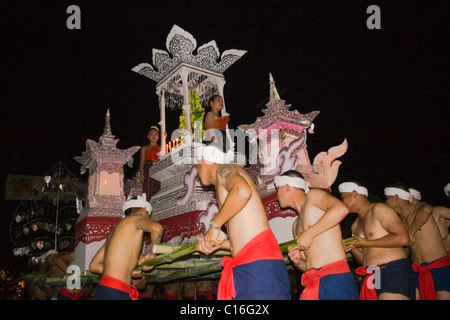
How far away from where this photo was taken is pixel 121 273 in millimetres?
4582

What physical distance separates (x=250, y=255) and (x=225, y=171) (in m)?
0.82

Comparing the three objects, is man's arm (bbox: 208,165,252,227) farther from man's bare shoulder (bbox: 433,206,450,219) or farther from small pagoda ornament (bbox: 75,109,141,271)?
small pagoda ornament (bbox: 75,109,141,271)

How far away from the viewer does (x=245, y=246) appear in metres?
3.41

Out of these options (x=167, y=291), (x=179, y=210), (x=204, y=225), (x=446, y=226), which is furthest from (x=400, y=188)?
(x=167, y=291)

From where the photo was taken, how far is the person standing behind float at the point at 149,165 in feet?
33.8

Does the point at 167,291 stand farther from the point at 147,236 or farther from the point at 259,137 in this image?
the point at 259,137

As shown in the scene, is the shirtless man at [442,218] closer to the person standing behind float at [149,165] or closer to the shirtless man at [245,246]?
the shirtless man at [245,246]

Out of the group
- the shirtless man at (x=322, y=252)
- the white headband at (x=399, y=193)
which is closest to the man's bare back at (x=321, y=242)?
the shirtless man at (x=322, y=252)

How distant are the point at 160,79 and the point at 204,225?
525 centimetres

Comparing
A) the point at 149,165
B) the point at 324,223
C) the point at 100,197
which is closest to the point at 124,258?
the point at 324,223

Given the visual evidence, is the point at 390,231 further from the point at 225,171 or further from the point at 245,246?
the point at 225,171

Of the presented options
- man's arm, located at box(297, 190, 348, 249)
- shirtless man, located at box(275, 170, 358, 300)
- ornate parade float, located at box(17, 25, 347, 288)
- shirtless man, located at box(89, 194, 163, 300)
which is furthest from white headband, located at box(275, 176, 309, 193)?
shirtless man, located at box(89, 194, 163, 300)

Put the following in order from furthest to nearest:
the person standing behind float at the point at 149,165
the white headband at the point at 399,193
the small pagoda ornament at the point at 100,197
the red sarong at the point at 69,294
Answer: the person standing behind float at the point at 149,165 → the small pagoda ornament at the point at 100,197 → the red sarong at the point at 69,294 → the white headband at the point at 399,193

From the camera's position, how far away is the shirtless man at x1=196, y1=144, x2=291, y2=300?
10.7 feet
